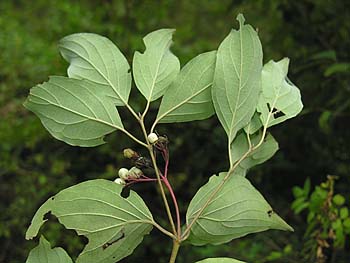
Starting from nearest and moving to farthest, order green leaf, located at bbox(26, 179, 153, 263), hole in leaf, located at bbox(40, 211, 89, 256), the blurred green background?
1. green leaf, located at bbox(26, 179, 153, 263)
2. the blurred green background
3. hole in leaf, located at bbox(40, 211, 89, 256)

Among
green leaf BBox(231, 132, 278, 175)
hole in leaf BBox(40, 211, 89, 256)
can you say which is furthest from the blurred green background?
green leaf BBox(231, 132, 278, 175)

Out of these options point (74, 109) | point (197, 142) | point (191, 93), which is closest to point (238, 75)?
point (191, 93)

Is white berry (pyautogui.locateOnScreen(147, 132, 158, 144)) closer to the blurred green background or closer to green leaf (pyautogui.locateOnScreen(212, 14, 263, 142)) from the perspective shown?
green leaf (pyautogui.locateOnScreen(212, 14, 263, 142))

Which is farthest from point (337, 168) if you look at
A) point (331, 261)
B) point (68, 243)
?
point (68, 243)

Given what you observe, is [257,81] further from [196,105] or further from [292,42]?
[292,42]

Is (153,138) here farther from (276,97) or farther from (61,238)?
(61,238)

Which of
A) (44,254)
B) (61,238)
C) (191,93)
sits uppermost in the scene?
(191,93)

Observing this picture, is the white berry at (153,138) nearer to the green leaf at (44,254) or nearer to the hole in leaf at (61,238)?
the green leaf at (44,254)
